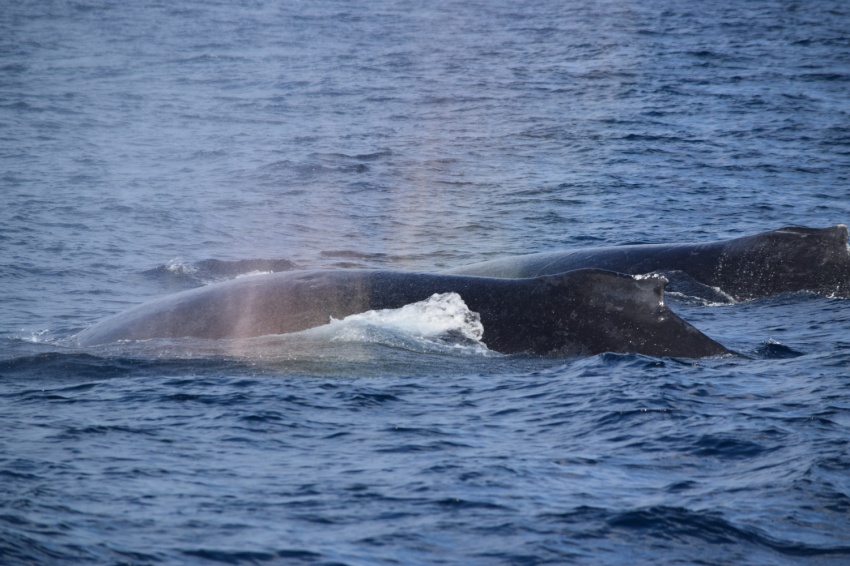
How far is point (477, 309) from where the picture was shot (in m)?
11.7

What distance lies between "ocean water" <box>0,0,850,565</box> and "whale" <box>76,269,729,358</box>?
338 millimetres

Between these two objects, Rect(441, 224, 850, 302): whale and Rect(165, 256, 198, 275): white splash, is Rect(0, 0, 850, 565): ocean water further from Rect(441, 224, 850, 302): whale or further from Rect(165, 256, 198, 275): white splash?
Rect(441, 224, 850, 302): whale

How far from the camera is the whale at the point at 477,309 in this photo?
11086 mm

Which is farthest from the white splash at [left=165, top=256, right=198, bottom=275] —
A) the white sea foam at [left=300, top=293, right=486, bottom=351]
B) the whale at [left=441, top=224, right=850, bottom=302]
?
the white sea foam at [left=300, top=293, right=486, bottom=351]

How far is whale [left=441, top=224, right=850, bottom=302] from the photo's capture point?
49.0 ft

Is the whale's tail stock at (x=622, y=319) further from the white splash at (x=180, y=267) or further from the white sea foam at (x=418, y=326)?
the white splash at (x=180, y=267)

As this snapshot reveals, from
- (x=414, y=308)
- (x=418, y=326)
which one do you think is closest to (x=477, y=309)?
(x=418, y=326)

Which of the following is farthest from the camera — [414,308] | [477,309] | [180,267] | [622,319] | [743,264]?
[180,267]

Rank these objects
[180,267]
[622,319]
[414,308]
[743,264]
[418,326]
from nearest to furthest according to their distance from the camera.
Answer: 1. [622,319]
2. [418,326]
3. [414,308]
4. [743,264]
5. [180,267]

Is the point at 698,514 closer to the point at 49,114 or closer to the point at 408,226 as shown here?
the point at 408,226

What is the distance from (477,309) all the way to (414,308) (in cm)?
78

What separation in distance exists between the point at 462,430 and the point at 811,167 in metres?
18.9

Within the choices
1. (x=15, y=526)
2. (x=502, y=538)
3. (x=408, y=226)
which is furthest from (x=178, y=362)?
(x=408, y=226)

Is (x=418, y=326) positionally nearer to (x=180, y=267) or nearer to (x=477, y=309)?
(x=477, y=309)
